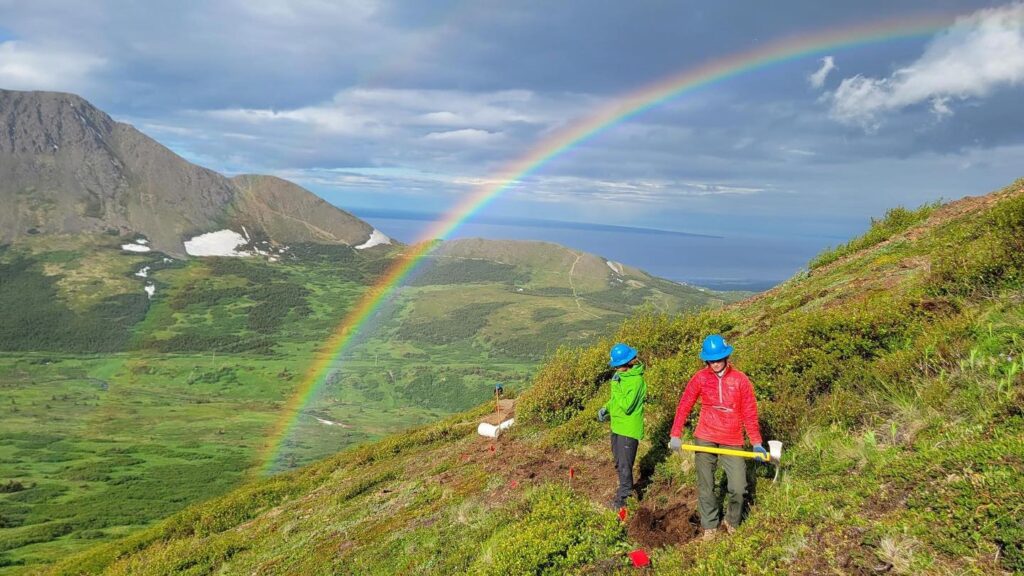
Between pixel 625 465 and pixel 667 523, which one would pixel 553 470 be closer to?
pixel 625 465

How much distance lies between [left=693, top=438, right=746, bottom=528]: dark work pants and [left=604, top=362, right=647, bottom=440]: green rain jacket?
5.76 ft

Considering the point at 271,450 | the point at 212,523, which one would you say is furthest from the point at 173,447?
the point at 212,523

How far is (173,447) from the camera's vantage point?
540 feet

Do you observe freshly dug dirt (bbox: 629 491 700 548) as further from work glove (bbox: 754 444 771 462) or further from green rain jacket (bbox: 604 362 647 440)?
work glove (bbox: 754 444 771 462)

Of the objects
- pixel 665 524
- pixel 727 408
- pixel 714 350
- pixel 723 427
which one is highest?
pixel 714 350

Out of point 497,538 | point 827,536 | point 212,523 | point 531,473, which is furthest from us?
point 212,523

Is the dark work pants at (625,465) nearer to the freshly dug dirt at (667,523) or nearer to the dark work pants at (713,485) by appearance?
the freshly dug dirt at (667,523)

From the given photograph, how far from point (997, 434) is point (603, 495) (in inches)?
252

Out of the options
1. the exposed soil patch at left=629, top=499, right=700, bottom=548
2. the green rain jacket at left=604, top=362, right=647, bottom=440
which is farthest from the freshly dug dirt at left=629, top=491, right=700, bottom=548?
the green rain jacket at left=604, top=362, right=647, bottom=440

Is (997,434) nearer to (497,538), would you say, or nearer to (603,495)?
(603,495)

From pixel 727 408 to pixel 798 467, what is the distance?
1.67 metres

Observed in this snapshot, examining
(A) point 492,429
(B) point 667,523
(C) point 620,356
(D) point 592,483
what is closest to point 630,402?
(C) point 620,356

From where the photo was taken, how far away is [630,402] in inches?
386

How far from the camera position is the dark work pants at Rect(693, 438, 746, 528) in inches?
301
